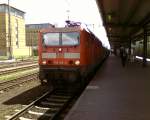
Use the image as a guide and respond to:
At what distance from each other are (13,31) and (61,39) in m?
73.2

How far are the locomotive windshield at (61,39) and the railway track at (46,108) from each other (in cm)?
213

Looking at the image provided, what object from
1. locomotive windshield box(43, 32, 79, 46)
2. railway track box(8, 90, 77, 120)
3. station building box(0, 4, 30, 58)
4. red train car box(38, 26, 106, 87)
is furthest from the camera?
station building box(0, 4, 30, 58)

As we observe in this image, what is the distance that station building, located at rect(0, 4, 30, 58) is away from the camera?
79688 mm

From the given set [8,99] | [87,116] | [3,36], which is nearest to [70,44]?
[8,99]

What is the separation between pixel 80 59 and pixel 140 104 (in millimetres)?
4261

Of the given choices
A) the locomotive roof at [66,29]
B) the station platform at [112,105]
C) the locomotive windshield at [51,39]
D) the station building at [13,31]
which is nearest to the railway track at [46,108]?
the station platform at [112,105]

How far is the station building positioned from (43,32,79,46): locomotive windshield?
62.7 m

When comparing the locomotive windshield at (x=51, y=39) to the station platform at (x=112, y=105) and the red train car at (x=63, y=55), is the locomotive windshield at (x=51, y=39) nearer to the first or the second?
the red train car at (x=63, y=55)

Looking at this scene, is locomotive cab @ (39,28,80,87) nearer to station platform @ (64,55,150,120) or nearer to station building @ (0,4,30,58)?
station platform @ (64,55,150,120)

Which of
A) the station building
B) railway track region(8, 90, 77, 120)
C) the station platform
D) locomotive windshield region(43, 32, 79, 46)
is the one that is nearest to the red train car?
locomotive windshield region(43, 32, 79, 46)

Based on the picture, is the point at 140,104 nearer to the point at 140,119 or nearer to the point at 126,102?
the point at 126,102

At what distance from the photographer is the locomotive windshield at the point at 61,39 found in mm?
13903

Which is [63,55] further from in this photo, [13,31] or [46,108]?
[13,31]

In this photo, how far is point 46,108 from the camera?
11.1 metres
